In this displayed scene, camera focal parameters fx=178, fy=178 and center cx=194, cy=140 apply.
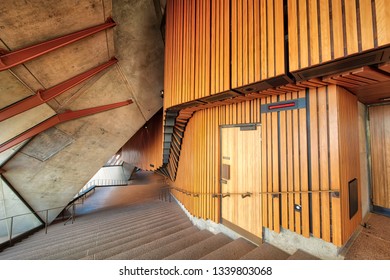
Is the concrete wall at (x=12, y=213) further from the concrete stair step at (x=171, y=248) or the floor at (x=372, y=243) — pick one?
the floor at (x=372, y=243)

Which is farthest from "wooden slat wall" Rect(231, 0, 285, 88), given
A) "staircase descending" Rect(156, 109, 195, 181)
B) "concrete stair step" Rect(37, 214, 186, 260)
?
"concrete stair step" Rect(37, 214, 186, 260)

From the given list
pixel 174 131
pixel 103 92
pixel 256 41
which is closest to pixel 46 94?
pixel 103 92

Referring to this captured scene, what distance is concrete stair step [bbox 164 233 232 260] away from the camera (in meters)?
2.77

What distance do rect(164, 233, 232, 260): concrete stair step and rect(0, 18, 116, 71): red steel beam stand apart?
15.0 ft

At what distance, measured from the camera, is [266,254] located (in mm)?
2689

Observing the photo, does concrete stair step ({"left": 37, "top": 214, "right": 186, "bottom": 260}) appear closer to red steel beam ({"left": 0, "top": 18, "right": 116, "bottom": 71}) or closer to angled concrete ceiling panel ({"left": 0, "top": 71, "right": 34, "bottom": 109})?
angled concrete ceiling panel ({"left": 0, "top": 71, "right": 34, "bottom": 109})

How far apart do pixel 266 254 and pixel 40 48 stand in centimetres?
575

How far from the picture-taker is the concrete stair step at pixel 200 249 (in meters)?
2.77

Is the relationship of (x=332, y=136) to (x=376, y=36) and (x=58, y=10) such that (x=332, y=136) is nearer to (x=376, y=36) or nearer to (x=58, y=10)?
(x=376, y=36)

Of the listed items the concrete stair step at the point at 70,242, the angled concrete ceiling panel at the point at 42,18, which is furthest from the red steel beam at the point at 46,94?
the concrete stair step at the point at 70,242

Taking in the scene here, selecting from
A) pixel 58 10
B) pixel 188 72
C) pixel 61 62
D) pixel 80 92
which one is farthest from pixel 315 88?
pixel 80 92

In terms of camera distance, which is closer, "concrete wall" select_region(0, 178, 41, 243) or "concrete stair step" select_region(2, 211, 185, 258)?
"concrete stair step" select_region(2, 211, 185, 258)

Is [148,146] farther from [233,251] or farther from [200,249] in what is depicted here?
[233,251]

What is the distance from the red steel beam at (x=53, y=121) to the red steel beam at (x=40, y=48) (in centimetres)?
178
